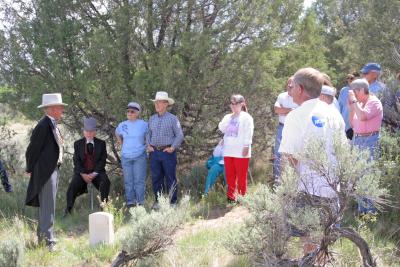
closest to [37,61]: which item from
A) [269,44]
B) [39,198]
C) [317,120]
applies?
[39,198]

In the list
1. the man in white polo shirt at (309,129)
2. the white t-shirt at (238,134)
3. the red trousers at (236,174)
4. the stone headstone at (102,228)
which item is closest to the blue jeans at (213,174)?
the red trousers at (236,174)

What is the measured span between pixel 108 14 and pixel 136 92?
133 centimetres

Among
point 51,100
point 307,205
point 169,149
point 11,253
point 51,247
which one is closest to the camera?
point 307,205

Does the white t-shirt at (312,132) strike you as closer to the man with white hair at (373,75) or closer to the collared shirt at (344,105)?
the collared shirt at (344,105)

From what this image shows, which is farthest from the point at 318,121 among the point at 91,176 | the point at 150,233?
the point at 91,176

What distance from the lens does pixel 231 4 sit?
741 cm

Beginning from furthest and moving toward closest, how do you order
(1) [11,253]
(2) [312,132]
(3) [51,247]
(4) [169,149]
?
(4) [169,149]
(3) [51,247]
(1) [11,253]
(2) [312,132]

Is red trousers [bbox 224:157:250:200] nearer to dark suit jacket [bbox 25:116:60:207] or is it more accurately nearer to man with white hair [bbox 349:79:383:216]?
man with white hair [bbox 349:79:383:216]

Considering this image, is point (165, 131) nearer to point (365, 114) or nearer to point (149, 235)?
point (149, 235)

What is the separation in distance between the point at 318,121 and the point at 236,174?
134 inches

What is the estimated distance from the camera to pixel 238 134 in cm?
661

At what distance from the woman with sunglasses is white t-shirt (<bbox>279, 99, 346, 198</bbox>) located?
3780 millimetres

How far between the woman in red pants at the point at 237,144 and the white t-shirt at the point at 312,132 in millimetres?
3023

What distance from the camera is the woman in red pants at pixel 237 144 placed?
6.61 metres
